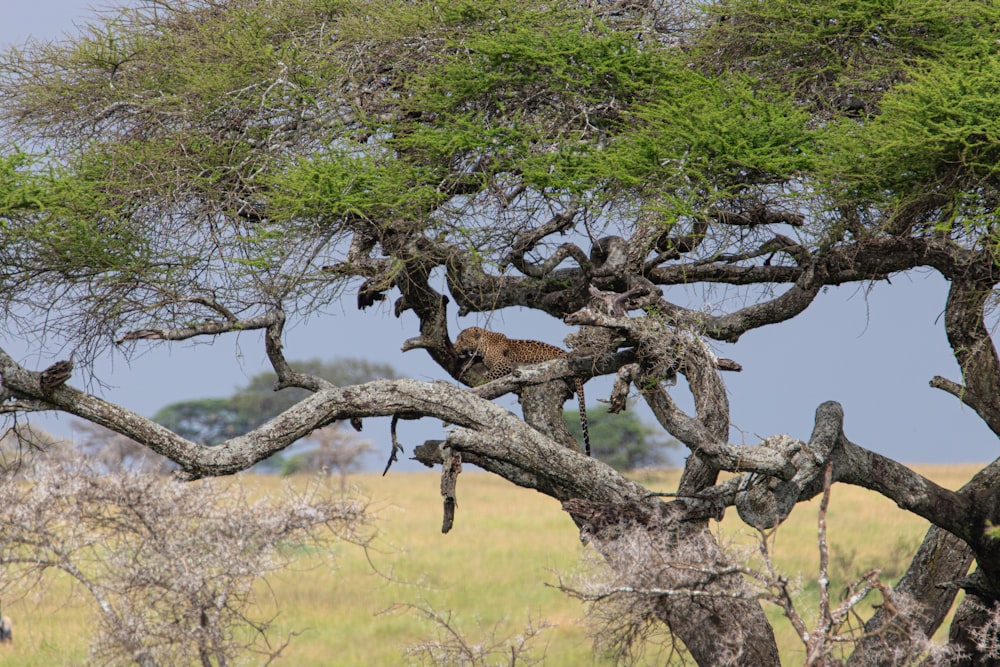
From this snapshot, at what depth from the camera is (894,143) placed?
20.0ft

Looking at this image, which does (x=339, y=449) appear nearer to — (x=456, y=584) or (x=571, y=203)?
(x=456, y=584)

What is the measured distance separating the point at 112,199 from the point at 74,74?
1.82 metres

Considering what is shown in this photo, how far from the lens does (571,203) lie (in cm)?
750

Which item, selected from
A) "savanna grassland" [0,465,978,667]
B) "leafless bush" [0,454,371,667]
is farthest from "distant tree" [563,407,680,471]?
"leafless bush" [0,454,371,667]

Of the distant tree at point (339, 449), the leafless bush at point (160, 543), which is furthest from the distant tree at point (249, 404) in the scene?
the leafless bush at point (160, 543)

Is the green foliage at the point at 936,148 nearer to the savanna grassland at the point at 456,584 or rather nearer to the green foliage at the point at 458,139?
the green foliage at the point at 458,139

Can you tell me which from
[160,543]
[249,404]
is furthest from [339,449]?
[160,543]

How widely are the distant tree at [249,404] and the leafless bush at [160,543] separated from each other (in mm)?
22503

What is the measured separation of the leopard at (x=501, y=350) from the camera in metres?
9.05

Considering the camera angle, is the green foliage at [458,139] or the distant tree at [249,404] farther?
the distant tree at [249,404]

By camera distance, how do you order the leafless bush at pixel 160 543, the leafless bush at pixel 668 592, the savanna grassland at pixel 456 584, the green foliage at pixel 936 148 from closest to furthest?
the leafless bush at pixel 668 592, the green foliage at pixel 936 148, the leafless bush at pixel 160 543, the savanna grassland at pixel 456 584

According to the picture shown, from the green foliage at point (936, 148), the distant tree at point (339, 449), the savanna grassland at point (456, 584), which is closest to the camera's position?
the green foliage at point (936, 148)

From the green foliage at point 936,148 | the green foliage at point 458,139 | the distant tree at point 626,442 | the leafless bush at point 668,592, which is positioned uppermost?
the distant tree at point 626,442

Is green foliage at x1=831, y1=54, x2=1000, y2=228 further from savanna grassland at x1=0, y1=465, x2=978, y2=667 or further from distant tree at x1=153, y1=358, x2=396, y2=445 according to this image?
distant tree at x1=153, y1=358, x2=396, y2=445
